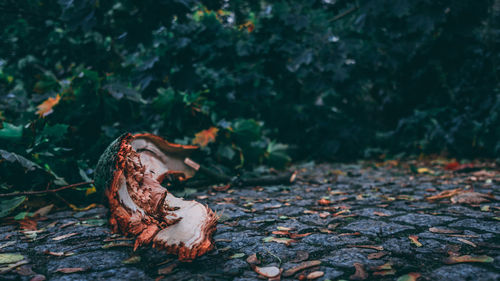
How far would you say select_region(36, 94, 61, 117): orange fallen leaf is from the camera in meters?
2.45

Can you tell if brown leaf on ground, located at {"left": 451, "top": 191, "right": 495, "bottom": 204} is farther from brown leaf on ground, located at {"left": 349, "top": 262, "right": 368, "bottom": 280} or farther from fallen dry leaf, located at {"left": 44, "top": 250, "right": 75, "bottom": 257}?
fallen dry leaf, located at {"left": 44, "top": 250, "right": 75, "bottom": 257}

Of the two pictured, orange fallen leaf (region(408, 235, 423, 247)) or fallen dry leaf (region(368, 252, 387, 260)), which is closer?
fallen dry leaf (region(368, 252, 387, 260))

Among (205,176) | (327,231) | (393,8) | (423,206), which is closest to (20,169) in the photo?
(205,176)

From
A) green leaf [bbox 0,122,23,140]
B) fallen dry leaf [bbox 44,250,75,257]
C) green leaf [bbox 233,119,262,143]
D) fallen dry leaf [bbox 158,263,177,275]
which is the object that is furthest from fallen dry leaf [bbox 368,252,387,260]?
green leaf [bbox 0,122,23,140]

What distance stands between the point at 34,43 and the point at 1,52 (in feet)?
1.16

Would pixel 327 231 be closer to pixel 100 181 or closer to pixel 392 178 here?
pixel 100 181

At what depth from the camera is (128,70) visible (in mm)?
2811

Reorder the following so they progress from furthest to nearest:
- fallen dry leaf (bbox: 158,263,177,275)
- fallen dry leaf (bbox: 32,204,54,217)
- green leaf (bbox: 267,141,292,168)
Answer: green leaf (bbox: 267,141,292,168)
fallen dry leaf (bbox: 32,204,54,217)
fallen dry leaf (bbox: 158,263,177,275)

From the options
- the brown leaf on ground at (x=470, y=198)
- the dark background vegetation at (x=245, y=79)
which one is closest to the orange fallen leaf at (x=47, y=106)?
the dark background vegetation at (x=245, y=79)

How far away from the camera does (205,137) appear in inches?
117

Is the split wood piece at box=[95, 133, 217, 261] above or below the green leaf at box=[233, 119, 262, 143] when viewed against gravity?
A: below

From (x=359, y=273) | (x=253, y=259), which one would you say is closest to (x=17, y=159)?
(x=253, y=259)

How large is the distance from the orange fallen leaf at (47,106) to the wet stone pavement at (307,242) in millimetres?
881

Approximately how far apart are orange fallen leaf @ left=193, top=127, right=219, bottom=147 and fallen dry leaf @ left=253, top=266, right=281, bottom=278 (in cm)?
193
